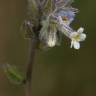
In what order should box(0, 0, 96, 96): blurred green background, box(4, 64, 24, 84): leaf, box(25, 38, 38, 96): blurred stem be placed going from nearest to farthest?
box(25, 38, 38, 96): blurred stem, box(4, 64, 24, 84): leaf, box(0, 0, 96, 96): blurred green background

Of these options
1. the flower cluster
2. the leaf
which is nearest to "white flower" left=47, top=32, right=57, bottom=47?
the flower cluster

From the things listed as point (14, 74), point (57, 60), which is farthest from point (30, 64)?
point (57, 60)

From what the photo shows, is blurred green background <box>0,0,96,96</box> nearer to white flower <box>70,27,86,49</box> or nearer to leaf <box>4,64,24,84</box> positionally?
leaf <box>4,64,24,84</box>

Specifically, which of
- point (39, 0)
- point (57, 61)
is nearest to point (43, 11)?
point (39, 0)

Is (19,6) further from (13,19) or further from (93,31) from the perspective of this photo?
(93,31)

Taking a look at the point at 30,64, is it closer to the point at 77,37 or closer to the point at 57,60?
the point at 77,37

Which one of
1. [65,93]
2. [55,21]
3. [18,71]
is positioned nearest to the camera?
[55,21]
